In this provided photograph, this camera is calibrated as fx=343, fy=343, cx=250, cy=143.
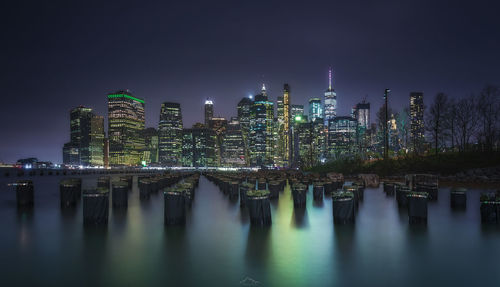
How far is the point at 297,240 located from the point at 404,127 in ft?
210

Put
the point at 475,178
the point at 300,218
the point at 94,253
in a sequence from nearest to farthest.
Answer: the point at 94,253 < the point at 300,218 < the point at 475,178

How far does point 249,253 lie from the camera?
331 inches

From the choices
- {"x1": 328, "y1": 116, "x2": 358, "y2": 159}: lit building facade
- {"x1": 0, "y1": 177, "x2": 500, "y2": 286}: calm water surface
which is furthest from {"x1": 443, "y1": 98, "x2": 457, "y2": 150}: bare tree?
{"x1": 328, "y1": 116, "x2": 358, "y2": 159}: lit building facade

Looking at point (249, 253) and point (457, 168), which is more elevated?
point (457, 168)

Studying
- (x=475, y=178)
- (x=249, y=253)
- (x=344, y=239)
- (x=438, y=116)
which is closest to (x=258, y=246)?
Result: (x=249, y=253)

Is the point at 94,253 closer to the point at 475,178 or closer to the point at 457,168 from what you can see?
the point at 475,178

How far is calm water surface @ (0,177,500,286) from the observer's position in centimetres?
652

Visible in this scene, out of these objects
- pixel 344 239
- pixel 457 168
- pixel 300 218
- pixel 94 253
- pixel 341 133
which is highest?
pixel 341 133

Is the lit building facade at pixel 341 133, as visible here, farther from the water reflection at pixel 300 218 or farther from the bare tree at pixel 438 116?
the water reflection at pixel 300 218

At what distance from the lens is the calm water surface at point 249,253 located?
21.4 ft

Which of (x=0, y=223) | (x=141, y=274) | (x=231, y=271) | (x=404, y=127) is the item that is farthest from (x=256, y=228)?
(x=404, y=127)

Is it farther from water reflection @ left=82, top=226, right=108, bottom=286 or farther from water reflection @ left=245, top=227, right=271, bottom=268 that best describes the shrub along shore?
water reflection @ left=82, top=226, right=108, bottom=286

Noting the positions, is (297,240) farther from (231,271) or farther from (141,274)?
Result: (141,274)

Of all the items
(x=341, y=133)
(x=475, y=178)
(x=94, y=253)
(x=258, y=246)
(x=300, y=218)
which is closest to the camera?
(x=94, y=253)
